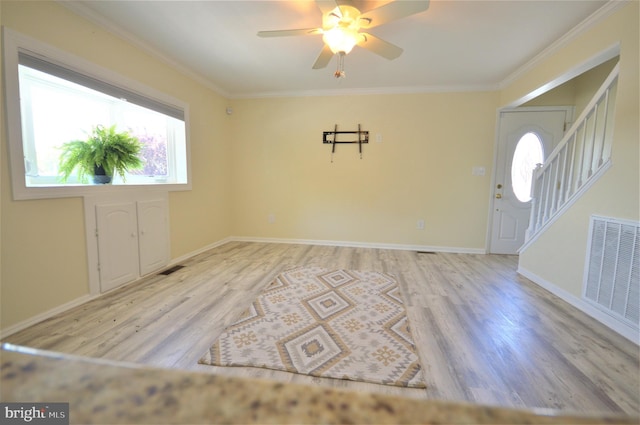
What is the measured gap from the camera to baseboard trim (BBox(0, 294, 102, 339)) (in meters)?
1.72

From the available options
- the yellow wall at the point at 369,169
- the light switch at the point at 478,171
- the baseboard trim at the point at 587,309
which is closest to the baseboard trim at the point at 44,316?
the yellow wall at the point at 369,169

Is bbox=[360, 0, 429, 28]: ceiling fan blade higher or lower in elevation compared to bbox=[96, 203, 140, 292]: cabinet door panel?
higher

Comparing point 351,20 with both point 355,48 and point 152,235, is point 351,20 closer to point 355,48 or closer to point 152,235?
point 355,48

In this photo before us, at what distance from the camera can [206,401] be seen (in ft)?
0.93

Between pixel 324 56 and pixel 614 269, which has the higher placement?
pixel 324 56

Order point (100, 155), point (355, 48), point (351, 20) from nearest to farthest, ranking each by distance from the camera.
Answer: point (351, 20) < point (100, 155) < point (355, 48)

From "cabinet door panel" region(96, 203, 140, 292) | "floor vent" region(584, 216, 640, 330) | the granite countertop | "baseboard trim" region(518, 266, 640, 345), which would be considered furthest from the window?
"cabinet door panel" region(96, 203, 140, 292)

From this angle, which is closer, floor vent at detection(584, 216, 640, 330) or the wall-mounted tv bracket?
floor vent at detection(584, 216, 640, 330)

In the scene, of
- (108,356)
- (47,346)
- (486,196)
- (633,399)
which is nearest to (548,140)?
(486,196)

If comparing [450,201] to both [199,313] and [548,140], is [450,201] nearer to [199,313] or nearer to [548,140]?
[548,140]

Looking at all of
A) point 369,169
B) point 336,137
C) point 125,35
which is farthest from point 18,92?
point 369,169

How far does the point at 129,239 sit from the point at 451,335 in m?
3.08

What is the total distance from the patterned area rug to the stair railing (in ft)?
6.12

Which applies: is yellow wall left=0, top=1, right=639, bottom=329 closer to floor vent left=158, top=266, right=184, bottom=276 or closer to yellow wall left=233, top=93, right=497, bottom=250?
yellow wall left=233, top=93, right=497, bottom=250
